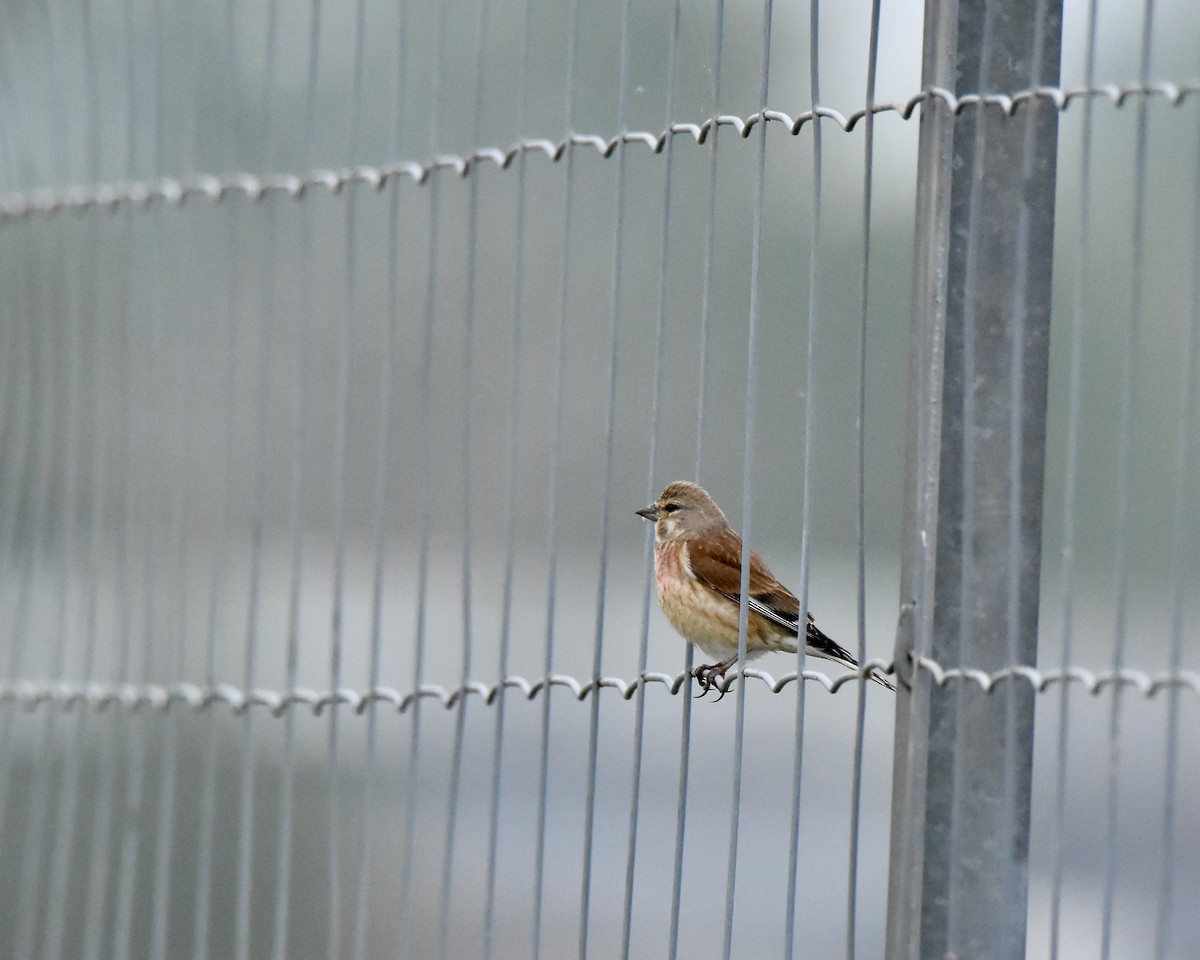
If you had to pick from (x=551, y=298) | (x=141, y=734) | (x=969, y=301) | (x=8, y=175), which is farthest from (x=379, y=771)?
(x=969, y=301)

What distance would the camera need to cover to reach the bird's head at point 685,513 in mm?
3161

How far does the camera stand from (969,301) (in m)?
2.24

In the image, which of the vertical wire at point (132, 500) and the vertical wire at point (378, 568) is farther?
the vertical wire at point (132, 500)

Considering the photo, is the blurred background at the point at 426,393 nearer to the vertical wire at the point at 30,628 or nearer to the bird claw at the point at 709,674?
the vertical wire at the point at 30,628

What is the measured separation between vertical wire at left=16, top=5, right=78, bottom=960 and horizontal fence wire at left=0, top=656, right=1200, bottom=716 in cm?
10

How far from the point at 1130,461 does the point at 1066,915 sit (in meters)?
2.20

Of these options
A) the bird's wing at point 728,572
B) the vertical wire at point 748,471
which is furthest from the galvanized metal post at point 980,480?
the bird's wing at point 728,572

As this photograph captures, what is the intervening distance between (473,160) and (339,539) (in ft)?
2.52

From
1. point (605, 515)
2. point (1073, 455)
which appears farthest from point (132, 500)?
point (1073, 455)

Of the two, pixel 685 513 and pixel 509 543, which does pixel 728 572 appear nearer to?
pixel 685 513

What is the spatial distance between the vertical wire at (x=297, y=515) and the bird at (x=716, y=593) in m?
0.87

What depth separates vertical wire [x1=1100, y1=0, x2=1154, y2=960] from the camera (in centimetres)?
207

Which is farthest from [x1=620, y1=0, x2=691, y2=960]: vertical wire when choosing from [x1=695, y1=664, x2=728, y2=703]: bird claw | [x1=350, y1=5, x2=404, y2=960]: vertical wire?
[x1=695, y1=664, x2=728, y2=703]: bird claw

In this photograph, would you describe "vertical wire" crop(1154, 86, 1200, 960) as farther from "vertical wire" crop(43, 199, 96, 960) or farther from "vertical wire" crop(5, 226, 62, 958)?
"vertical wire" crop(5, 226, 62, 958)
